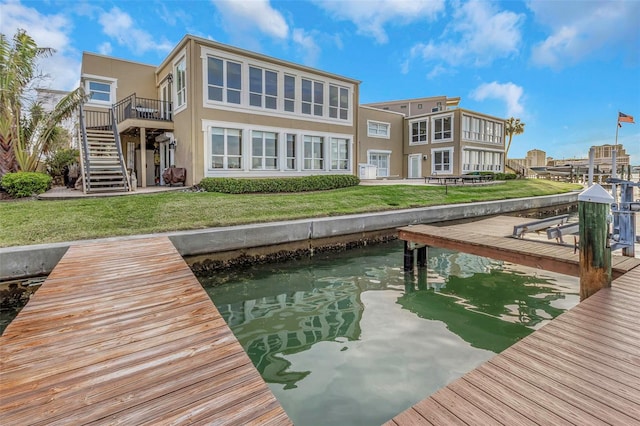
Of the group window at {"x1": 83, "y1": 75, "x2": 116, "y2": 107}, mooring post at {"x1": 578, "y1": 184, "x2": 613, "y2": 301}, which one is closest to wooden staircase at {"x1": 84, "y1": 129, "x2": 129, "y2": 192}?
window at {"x1": 83, "y1": 75, "x2": 116, "y2": 107}

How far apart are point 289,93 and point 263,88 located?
149 cm

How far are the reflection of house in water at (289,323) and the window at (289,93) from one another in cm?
1230

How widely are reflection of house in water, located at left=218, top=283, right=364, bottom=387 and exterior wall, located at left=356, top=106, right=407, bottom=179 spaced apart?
19.6 metres

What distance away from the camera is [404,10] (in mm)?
16328

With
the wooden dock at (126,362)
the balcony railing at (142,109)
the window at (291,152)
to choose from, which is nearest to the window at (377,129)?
the window at (291,152)

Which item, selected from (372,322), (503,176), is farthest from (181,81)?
(503,176)

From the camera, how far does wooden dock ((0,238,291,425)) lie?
1972 millimetres

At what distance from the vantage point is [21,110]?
13.3 meters

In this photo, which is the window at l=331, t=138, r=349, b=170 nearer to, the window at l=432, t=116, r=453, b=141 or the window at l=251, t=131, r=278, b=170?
the window at l=251, t=131, r=278, b=170

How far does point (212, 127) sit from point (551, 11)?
43.8 ft

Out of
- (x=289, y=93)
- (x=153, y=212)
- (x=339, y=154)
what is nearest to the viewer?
(x=153, y=212)

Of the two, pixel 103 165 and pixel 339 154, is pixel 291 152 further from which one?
pixel 103 165

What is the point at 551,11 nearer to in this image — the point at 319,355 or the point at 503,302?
the point at 503,302

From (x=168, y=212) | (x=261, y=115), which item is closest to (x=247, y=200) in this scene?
(x=168, y=212)
